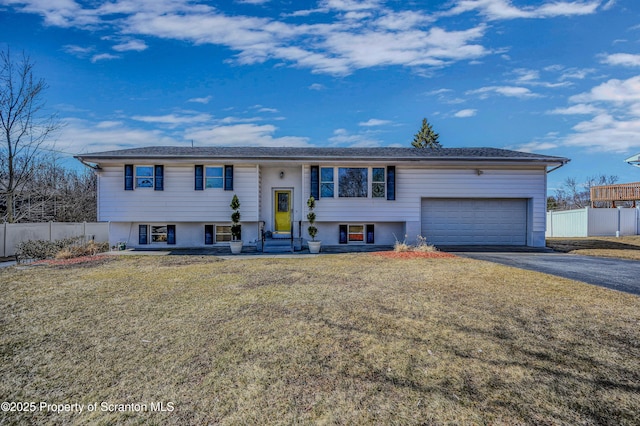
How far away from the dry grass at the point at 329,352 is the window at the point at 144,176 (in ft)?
26.2

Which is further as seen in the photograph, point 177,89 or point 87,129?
point 87,129

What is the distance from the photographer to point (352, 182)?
14273mm

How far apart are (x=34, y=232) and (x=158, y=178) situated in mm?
5668

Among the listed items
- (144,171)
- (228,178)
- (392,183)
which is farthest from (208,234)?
(392,183)

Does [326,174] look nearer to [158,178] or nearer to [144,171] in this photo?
[158,178]

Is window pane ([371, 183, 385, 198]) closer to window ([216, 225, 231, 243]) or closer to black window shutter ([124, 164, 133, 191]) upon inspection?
window ([216, 225, 231, 243])

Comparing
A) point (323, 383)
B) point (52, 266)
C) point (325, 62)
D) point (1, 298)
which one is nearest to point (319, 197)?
point (325, 62)

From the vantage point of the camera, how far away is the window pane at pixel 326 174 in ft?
46.5

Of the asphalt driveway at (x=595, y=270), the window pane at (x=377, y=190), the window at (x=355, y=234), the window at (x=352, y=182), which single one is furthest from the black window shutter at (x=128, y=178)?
the asphalt driveway at (x=595, y=270)

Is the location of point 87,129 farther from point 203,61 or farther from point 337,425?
point 337,425

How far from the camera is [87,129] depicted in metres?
20.1

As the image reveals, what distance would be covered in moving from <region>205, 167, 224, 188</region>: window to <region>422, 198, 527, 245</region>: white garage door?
31.3ft

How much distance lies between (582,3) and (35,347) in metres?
15.6

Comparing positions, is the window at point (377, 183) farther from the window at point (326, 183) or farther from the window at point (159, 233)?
the window at point (159, 233)
